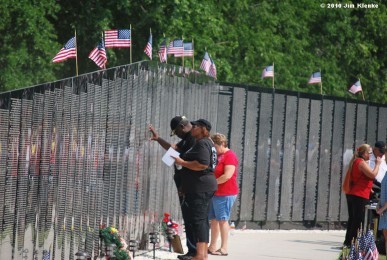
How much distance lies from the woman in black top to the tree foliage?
19.6 meters

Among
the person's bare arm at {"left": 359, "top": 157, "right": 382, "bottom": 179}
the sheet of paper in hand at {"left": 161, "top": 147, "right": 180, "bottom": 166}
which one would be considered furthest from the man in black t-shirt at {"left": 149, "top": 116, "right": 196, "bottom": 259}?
the person's bare arm at {"left": 359, "top": 157, "right": 382, "bottom": 179}

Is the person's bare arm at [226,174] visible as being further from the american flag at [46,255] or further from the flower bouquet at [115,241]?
the american flag at [46,255]

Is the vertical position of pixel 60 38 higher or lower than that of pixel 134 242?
higher

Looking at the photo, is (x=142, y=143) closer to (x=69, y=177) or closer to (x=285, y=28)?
(x=69, y=177)

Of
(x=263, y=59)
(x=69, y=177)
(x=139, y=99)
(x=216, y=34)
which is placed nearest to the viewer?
(x=69, y=177)

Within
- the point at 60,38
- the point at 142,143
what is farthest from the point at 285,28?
Answer: the point at 142,143

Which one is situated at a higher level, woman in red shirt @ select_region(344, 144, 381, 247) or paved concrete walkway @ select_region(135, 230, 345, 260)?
woman in red shirt @ select_region(344, 144, 381, 247)

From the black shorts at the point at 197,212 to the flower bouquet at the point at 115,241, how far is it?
101 cm

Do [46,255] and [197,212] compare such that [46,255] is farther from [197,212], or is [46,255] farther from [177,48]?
[177,48]

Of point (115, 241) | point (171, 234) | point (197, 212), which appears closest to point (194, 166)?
point (197, 212)

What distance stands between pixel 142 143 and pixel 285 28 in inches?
980

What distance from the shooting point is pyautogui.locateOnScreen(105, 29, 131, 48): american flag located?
1823cm

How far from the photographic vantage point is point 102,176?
47.7 ft

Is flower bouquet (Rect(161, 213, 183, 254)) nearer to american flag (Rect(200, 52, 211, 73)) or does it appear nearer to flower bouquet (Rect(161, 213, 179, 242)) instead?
flower bouquet (Rect(161, 213, 179, 242))
